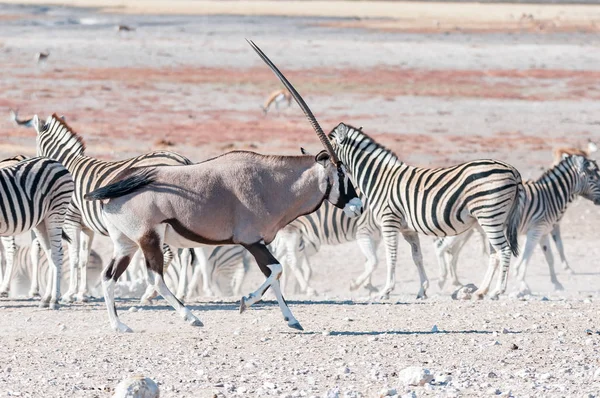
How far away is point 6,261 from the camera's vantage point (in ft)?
43.0

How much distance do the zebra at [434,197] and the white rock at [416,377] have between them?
408 centimetres

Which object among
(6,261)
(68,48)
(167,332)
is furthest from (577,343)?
(68,48)

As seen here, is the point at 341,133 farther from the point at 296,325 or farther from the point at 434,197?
the point at 296,325

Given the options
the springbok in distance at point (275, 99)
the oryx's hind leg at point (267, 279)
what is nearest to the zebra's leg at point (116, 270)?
the oryx's hind leg at point (267, 279)

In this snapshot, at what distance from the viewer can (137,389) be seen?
20.5 ft

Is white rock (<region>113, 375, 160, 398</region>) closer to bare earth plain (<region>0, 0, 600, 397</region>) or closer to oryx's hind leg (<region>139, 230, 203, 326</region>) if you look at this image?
bare earth plain (<region>0, 0, 600, 397</region>)

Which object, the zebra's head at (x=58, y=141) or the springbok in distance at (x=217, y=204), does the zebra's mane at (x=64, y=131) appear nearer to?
the zebra's head at (x=58, y=141)

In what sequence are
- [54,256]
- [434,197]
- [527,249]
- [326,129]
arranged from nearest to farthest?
1. [54,256]
2. [434,197]
3. [527,249]
4. [326,129]

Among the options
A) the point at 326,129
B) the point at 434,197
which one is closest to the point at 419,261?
the point at 434,197

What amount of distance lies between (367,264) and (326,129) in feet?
41.3

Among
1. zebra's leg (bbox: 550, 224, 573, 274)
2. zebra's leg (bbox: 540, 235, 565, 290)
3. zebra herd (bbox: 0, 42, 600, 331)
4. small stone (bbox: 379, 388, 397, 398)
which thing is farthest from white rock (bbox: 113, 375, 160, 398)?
zebra's leg (bbox: 550, 224, 573, 274)

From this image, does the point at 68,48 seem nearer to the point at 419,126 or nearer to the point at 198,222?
the point at 419,126

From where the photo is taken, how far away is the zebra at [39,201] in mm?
10078

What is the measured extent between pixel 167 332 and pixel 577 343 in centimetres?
306
